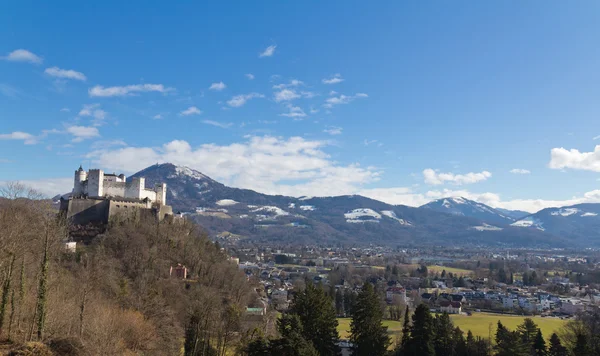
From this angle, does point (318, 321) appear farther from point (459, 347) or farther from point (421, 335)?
point (459, 347)

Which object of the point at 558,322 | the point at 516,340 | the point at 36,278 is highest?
the point at 36,278

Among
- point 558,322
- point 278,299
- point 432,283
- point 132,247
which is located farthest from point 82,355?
point 432,283

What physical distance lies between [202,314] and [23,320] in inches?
434

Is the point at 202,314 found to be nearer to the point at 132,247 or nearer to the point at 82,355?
the point at 82,355

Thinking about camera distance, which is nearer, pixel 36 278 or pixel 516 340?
pixel 36 278

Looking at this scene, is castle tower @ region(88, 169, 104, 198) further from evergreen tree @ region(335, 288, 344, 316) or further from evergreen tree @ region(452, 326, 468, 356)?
evergreen tree @ region(452, 326, 468, 356)

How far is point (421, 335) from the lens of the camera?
40844 millimetres

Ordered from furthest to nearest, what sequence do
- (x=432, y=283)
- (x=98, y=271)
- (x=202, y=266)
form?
(x=432, y=283)
(x=202, y=266)
(x=98, y=271)

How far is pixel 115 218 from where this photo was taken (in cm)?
6012

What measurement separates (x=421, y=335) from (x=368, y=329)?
581 cm

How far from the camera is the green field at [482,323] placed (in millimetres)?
63009

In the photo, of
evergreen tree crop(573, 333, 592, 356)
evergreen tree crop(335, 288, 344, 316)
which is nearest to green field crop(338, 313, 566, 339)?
evergreen tree crop(335, 288, 344, 316)

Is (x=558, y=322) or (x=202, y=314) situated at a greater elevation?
(x=202, y=314)

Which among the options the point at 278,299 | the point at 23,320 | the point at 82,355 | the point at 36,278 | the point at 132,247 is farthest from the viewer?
the point at 278,299
